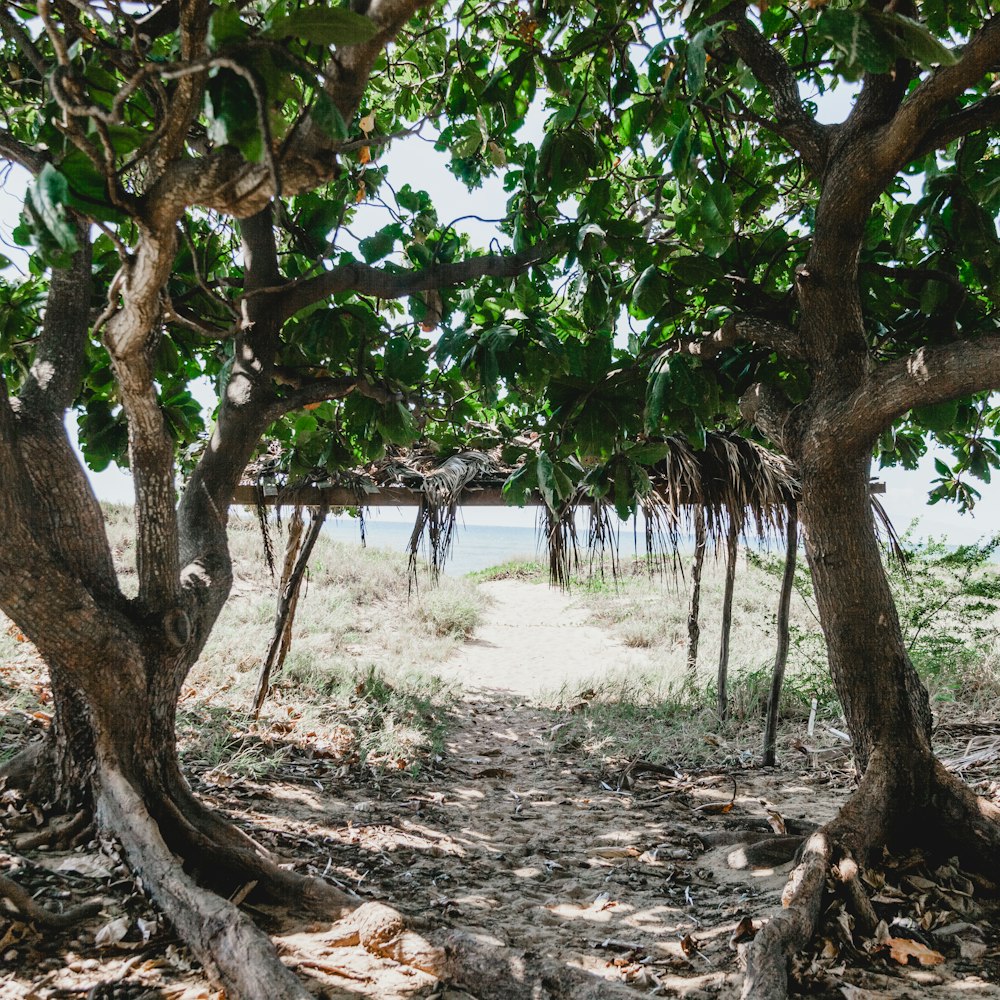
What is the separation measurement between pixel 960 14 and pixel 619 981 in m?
3.70

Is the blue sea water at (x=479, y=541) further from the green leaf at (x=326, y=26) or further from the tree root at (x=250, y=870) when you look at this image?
the green leaf at (x=326, y=26)

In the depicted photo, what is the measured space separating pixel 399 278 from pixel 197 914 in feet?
8.07

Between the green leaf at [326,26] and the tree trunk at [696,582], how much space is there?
451cm

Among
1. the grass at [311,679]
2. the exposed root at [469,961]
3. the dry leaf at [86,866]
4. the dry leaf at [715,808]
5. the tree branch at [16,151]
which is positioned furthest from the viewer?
the grass at [311,679]

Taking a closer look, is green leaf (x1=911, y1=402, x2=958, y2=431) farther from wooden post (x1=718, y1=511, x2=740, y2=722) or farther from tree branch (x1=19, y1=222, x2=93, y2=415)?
tree branch (x1=19, y1=222, x2=93, y2=415)

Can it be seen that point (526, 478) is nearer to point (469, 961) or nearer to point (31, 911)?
point (469, 961)

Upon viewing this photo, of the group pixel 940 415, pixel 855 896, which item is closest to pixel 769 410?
pixel 940 415

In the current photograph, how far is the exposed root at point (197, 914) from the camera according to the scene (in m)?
1.78

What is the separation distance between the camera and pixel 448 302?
3.30 metres

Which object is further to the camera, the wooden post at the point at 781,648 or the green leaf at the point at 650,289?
the wooden post at the point at 781,648

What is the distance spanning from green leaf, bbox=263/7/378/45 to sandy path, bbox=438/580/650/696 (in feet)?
23.7

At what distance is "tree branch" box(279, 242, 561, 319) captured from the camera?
9.37ft

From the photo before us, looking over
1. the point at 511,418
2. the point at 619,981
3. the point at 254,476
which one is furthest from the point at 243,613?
the point at 619,981

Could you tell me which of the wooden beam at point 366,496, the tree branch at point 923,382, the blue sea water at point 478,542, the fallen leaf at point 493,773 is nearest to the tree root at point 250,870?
the tree branch at point 923,382
